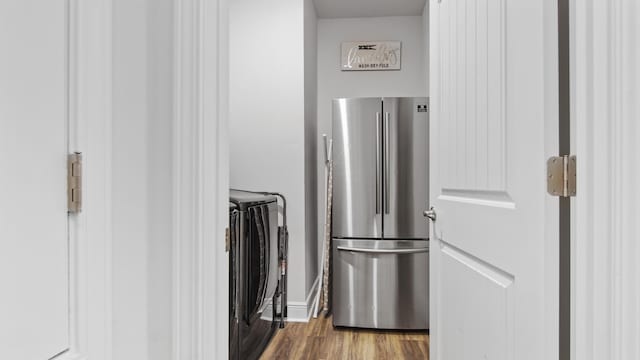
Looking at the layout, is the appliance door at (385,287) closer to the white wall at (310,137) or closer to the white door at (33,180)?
the white wall at (310,137)

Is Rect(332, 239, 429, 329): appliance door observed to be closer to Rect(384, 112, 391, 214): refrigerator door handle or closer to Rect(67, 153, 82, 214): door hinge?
Rect(384, 112, 391, 214): refrigerator door handle

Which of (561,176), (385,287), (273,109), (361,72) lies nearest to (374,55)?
(361,72)

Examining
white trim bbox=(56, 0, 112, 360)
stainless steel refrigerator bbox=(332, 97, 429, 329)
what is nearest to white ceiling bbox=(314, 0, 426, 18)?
stainless steel refrigerator bbox=(332, 97, 429, 329)

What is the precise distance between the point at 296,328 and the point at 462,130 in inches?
87.3

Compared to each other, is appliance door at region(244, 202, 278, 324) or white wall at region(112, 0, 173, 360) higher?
white wall at region(112, 0, 173, 360)

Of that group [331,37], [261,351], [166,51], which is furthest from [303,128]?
[166,51]

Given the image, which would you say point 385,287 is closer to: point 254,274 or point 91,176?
point 254,274

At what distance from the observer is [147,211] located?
876 millimetres

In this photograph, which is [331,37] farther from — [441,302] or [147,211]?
[147,211]

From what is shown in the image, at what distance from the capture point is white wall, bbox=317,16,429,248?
409 centimetres

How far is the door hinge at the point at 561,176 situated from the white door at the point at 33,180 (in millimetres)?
911

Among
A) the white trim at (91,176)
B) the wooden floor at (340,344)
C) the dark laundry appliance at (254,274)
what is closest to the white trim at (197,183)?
the white trim at (91,176)

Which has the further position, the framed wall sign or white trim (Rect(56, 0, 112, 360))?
the framed wall sign

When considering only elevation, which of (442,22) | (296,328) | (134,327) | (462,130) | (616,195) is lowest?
(296,328)
